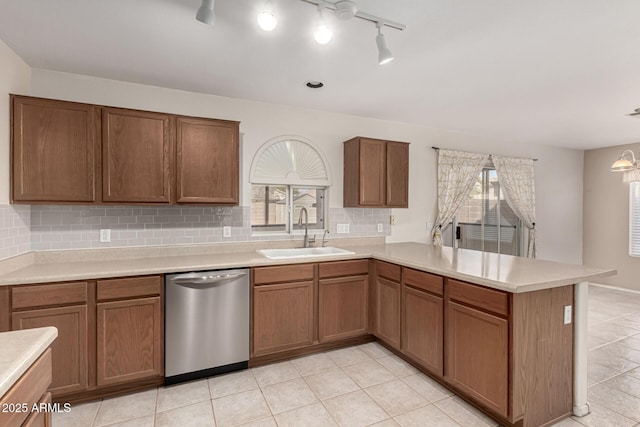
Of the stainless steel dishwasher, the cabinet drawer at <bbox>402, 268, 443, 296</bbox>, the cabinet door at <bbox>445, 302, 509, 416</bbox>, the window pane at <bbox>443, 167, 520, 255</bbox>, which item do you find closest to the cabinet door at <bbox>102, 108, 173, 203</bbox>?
the stainless steel dishwasher

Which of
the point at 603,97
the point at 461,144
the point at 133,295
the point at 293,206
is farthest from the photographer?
the point at 461,144

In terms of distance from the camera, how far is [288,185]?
3580 mm

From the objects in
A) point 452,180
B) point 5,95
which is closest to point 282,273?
point 5,95

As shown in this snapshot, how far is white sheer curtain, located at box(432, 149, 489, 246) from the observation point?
4.44 m

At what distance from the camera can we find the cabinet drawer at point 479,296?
1.94 m

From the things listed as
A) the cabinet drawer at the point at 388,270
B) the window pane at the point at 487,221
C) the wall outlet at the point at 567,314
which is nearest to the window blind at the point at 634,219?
the window pane at the point at 487,221

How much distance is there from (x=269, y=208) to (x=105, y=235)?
1.51 meters

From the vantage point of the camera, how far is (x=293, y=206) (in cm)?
363

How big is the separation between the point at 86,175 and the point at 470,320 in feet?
9.85

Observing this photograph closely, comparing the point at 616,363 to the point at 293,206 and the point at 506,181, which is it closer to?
the point at 506,181

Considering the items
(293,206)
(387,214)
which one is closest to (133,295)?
(293,206)

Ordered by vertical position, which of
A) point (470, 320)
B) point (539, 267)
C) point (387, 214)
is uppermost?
point (387, 214)

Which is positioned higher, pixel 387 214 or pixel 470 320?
pixel 387 214

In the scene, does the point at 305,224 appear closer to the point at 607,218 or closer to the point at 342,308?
the point at 342,308
